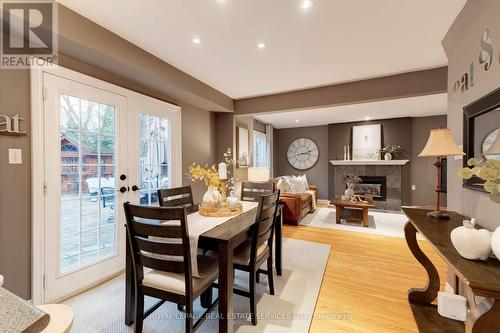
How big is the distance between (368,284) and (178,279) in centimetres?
196

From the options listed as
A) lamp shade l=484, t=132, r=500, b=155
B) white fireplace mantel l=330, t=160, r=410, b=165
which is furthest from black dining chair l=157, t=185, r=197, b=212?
white fireplace mantel l=330, t=160, r=410, b=165

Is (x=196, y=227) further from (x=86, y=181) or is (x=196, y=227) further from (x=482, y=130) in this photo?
(x=482, y=130)

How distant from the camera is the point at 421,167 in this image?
575 centimetres

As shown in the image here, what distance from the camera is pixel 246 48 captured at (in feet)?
7.78

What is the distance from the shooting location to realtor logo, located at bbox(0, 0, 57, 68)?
1.57 meters

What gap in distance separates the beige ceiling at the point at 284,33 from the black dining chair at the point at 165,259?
1620mm

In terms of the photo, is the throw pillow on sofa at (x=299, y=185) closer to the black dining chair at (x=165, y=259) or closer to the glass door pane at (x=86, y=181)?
the glass door pane at (x=86, y=181)

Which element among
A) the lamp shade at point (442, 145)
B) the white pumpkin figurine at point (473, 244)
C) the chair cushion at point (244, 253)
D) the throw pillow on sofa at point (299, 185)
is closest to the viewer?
the white pumpkin figurine at point (473, 244)

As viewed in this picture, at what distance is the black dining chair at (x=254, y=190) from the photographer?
8.82 ft

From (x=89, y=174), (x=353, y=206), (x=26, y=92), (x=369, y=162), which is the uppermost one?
(x=26, y=92)

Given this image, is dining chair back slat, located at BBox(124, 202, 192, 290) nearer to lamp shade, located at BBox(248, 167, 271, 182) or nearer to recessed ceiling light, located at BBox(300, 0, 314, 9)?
recessed ceiling light, located at BBox(300, 0, 314, 9)

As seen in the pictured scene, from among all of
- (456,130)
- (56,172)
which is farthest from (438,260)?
(56,172)

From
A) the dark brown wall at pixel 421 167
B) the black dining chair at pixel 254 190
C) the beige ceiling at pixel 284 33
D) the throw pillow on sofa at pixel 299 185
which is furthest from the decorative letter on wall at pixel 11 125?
the dark brown wall at pixel 421 167

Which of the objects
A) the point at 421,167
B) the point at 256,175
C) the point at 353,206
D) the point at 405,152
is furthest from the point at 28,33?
the point at 421,167
